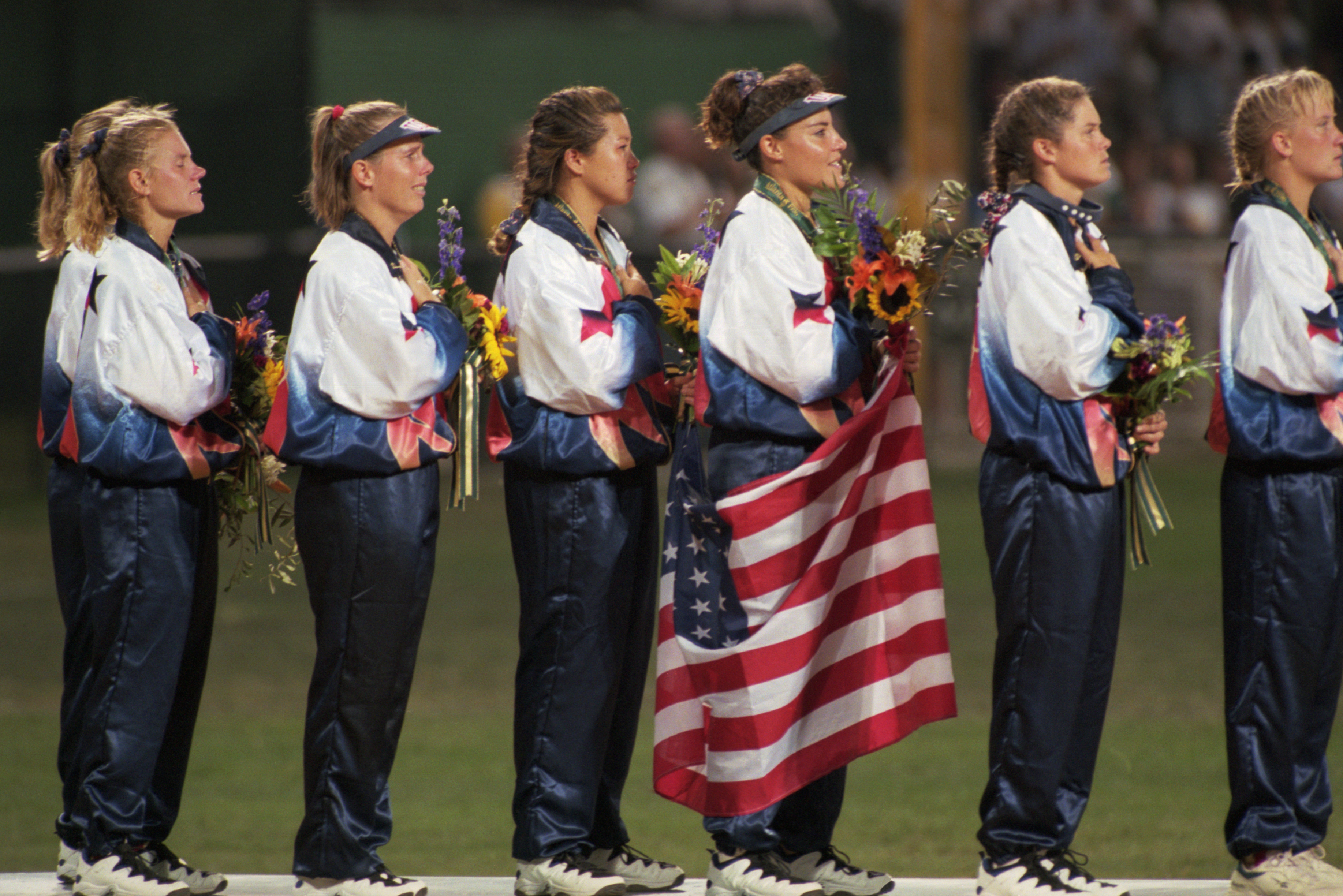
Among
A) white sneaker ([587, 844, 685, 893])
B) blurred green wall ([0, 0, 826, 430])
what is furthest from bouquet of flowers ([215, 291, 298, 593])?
blurred green wall ([0, 0, 826, 430])

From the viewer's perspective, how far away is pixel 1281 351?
12.9 ft

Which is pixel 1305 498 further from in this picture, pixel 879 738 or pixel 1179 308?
pixel 1179 308

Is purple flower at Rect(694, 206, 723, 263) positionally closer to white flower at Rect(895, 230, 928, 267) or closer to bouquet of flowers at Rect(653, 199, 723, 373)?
bouquet of flowers at Rect(653, 199, 723, 373)

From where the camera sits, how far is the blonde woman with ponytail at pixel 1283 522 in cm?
394

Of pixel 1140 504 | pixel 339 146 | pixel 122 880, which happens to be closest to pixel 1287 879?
pixel 1140 504

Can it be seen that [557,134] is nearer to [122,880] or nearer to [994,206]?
[994,206]

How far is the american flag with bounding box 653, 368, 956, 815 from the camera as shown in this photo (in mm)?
4023

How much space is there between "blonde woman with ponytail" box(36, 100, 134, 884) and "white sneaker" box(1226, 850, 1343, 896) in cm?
281

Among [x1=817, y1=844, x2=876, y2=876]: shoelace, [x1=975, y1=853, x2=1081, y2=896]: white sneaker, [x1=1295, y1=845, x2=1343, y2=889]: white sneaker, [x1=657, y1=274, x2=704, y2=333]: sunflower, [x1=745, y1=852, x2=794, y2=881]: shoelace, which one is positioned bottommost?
[x1=817, y1=844, x2=876, y2=876]: shoelace

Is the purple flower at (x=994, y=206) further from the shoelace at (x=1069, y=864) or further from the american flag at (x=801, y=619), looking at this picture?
the shoelace at (x=1069, y=864)

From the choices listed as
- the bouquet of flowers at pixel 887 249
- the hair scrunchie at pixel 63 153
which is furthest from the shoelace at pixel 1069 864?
the hair scrunchie at pixel 63 153

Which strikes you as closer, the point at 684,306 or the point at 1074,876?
the point at 1074,876

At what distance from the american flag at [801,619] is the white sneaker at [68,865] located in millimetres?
1452

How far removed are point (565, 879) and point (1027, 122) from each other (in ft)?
6.96
